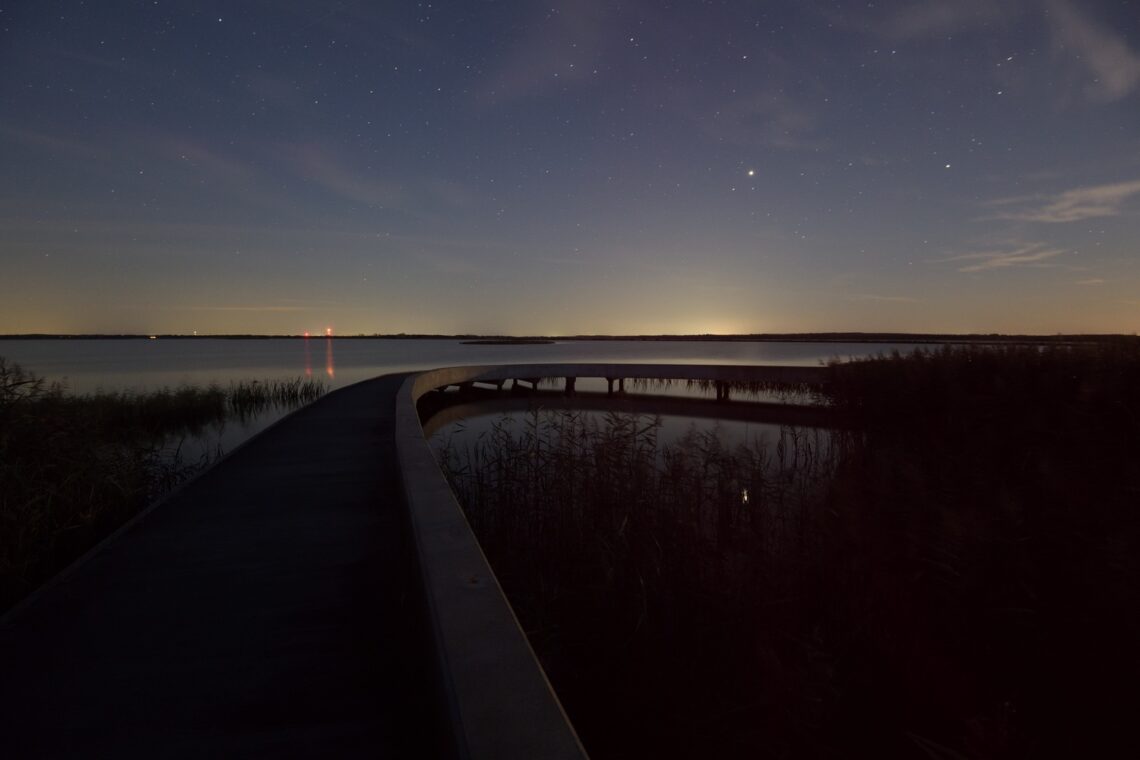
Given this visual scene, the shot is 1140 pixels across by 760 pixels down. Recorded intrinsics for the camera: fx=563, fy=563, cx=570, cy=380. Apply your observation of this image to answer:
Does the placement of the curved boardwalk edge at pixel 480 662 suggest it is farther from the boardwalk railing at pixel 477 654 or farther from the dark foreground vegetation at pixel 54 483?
the dark foreground vegetation at pixel 54 483

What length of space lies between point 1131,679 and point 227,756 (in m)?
4.48

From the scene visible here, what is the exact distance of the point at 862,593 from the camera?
400 cm

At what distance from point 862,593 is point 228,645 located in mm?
3901

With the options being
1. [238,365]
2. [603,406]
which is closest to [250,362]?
[238,365]

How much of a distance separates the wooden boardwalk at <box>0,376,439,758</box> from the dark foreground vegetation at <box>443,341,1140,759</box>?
100 cm

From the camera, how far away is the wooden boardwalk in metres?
1.90

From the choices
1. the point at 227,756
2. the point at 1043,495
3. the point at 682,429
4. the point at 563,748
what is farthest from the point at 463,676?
the point at 682,429

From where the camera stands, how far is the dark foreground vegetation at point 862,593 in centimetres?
293

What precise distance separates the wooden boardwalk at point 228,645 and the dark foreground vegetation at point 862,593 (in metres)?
1.00

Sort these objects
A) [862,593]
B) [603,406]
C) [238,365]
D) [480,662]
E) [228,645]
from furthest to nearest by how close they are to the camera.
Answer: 1. [238,365]
2. [603,406]
3. [862,593]
4. [228,645]
5. [480,662]

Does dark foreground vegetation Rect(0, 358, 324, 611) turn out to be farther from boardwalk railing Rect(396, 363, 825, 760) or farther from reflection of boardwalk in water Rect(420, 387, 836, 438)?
reflection of boardwalk in water Rect(420, 387, 836, 438)

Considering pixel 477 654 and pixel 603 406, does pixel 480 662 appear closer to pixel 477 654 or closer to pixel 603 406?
pixel 477 654

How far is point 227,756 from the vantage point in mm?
1800

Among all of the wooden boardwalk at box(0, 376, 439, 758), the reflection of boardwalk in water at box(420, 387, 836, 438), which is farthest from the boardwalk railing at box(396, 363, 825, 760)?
the reflection of boardwalk in water at box(420, 387, 836, 438)
